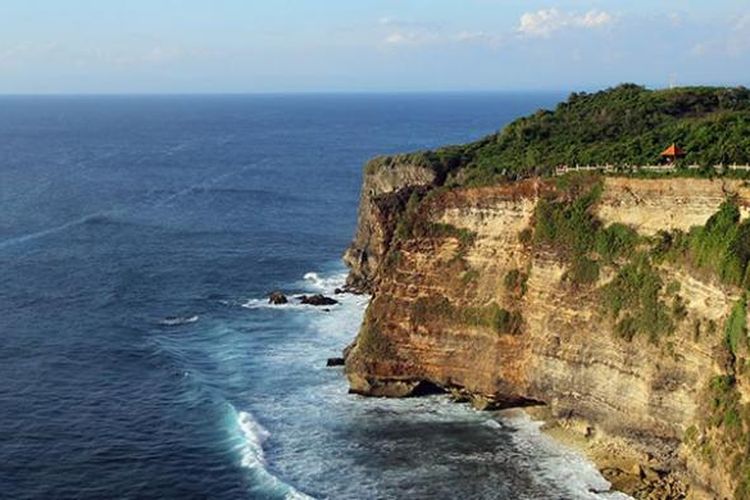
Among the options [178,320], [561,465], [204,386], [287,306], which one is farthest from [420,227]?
[178,320]

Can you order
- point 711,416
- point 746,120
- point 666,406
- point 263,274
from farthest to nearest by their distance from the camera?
point 263,274
point 746,120
point 666,406
point 711,416

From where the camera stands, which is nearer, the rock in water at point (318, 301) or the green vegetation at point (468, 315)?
the green vegetation at point (468, 315)

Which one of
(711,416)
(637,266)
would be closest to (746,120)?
(637,266)

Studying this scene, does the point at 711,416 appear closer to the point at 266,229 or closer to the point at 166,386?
the point at 166,386

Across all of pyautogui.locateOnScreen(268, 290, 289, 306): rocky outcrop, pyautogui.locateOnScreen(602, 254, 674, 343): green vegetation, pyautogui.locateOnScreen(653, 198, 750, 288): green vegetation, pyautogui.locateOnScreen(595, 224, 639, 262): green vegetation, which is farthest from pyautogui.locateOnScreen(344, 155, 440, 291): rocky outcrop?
pyautogui.locateOnScreen(653, 198, 750, 288): green vegetation

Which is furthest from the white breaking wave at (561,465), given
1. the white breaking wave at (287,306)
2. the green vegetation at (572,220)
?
the white breaking wave at (287,306)

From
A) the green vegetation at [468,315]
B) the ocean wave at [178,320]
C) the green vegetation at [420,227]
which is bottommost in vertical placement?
the ocean wave at [178,320]

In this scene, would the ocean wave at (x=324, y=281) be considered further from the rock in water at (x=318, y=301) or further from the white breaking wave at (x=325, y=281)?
the rock in water at (x=318, y=301)
